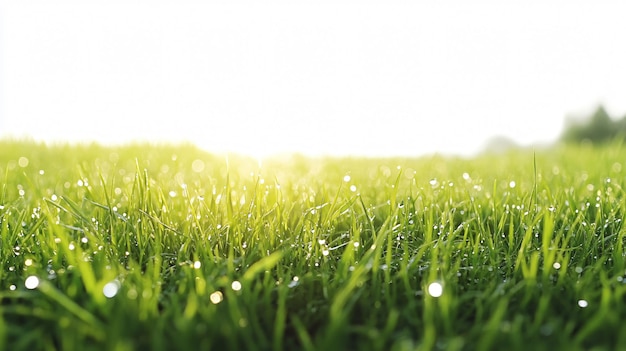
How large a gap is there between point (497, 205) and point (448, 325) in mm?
996

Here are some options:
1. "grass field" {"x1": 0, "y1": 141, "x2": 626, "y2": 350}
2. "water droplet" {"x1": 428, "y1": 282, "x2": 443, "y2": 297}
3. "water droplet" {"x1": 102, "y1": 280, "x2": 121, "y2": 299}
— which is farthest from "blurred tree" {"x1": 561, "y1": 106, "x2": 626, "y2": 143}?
"water droplet" {"x1": 102, "y1": 280, "x2": 121, "y2": 299}

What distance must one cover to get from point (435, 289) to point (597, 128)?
20087mm

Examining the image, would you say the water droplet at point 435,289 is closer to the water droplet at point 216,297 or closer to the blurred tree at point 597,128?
the water droplet at point 216,297

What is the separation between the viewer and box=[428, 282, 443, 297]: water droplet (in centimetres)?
141

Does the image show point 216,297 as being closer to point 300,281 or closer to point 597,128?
point 300,281

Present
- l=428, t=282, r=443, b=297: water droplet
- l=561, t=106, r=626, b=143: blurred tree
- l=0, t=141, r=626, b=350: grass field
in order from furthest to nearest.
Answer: l=561, t=106, r=626, b=143: blurred tree, l=428, t=282, r=443, b=297: water droplet, l=0, t=141, r=626, b=350: grass field

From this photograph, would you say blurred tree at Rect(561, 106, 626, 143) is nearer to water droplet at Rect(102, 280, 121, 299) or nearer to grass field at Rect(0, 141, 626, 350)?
grass field at Rect(0, 141, 626, 350)

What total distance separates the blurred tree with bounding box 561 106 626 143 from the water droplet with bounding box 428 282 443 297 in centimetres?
1945

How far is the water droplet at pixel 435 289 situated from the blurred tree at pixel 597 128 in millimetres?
19449

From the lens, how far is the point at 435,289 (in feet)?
4.68

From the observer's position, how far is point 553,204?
2.29m

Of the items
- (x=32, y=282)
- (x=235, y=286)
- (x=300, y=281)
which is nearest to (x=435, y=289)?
(x=300, y=281)

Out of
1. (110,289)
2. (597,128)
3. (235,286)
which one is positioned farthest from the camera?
(597,128)

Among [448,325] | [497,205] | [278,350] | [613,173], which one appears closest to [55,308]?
[278,350]
